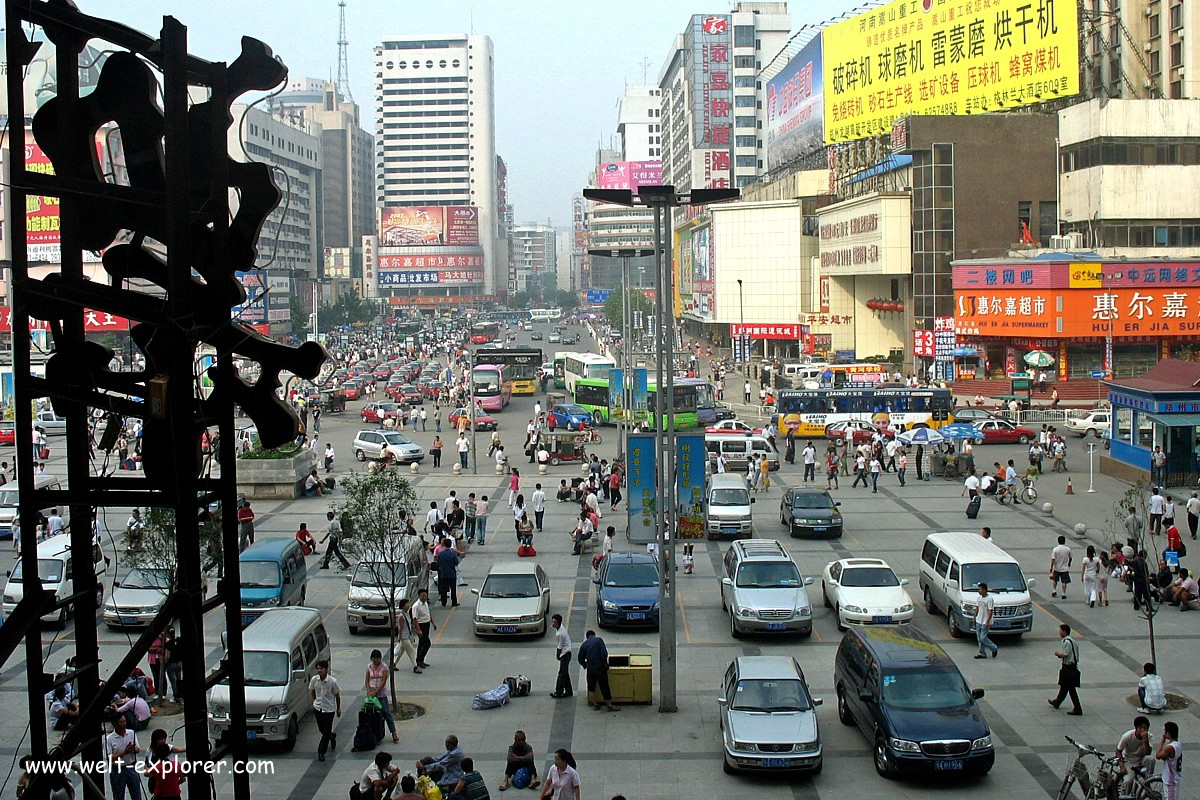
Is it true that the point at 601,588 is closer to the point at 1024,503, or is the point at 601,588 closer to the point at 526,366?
the point at 1024,503

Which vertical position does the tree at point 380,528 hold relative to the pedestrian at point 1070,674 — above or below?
above

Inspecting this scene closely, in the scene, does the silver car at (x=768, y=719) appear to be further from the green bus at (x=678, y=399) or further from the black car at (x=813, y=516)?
the green bus at (x=678, y=399)

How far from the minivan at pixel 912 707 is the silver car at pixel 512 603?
603 cm

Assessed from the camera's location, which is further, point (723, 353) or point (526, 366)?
point (723, 353)

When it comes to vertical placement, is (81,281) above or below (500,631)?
above

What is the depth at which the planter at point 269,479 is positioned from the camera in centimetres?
3462

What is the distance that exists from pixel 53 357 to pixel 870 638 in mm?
11464

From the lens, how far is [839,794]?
13.1m

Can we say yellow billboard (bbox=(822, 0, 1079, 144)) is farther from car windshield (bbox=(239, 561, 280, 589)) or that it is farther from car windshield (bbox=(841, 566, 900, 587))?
car windshield (bbox=(239, 561, 280, 589))

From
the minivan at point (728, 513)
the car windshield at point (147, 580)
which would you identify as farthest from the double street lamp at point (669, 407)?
the minivan at point (728, 513)

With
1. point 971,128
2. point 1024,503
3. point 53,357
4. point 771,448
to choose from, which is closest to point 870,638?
point 53,357

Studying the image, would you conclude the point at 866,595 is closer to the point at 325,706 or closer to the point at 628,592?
the point at 628,592

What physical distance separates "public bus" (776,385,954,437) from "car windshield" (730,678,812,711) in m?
32.7

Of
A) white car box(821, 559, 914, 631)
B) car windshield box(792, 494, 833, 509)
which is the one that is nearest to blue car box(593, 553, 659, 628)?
white car box(821, 559, 914, 631)
